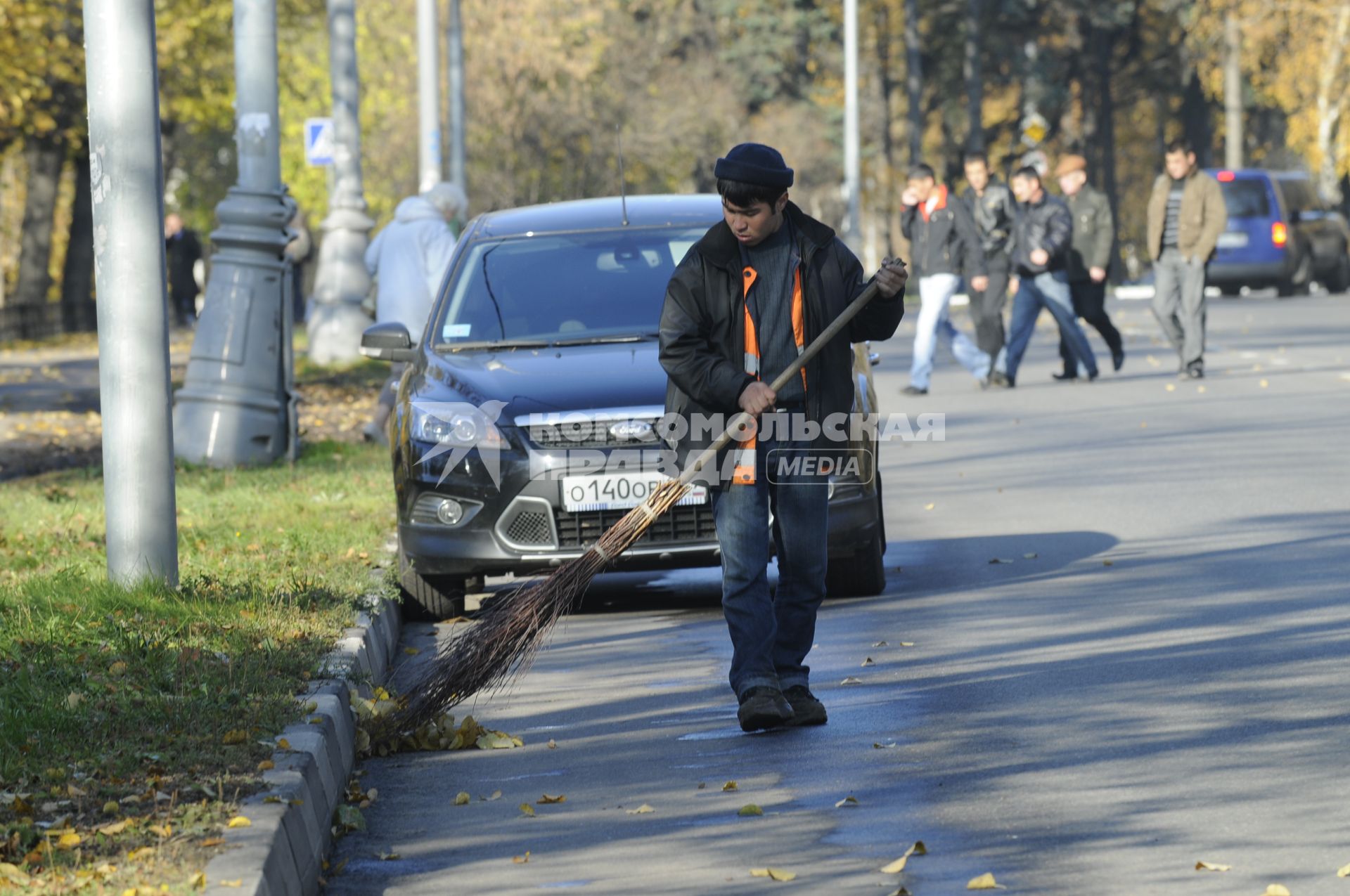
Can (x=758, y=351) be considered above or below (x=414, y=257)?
above

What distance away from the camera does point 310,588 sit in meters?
8.55

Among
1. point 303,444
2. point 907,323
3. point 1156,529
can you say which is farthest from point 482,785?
point 907,323

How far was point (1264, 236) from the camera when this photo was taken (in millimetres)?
35000

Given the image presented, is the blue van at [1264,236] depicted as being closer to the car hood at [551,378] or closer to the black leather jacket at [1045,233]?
the black leather jacket at [1045,233]

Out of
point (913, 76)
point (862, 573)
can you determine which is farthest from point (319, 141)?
point (913, 76)

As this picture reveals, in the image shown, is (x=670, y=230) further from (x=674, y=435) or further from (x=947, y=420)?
(x=947, y=420)

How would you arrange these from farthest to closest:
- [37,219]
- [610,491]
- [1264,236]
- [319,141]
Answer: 1. [37,219]
2. [1264,236]
3. [319,141]
4. [610,491]

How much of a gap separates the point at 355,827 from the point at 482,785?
1.77 ft

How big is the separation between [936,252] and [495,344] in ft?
31.7

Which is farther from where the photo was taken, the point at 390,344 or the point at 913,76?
the point at 913,76

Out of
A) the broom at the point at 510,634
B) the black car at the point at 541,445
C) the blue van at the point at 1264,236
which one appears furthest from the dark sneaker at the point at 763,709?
the blue van at the point at 1264,236

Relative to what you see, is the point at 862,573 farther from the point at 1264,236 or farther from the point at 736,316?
the point at 1264,236

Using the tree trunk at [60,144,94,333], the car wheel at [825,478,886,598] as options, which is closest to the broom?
the car wheel at [825,478,886,598]

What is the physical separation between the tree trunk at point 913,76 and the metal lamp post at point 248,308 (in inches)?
1806
